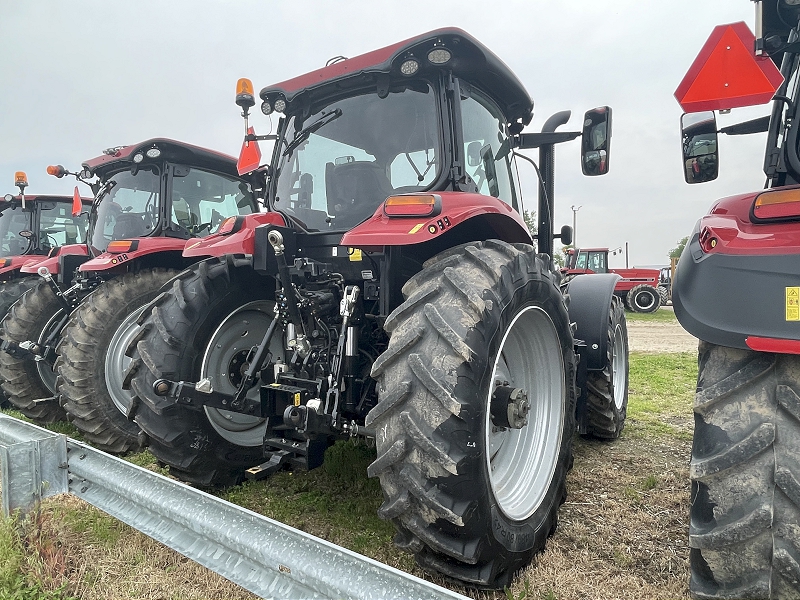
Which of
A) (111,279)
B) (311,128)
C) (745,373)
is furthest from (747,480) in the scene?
(111,279)

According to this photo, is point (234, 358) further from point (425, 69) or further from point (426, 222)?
point (425, 69)

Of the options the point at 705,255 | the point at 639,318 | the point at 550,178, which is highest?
the point at 550,178

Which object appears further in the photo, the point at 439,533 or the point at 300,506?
the point at 300,506

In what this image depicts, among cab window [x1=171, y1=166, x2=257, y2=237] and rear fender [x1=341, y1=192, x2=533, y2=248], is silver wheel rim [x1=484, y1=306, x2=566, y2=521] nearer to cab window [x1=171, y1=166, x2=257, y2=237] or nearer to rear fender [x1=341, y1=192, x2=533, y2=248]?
rear fender [x1=341, y1=192, x2=533, y2=248]

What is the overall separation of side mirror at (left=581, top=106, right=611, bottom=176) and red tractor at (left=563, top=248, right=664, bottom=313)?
17436mm

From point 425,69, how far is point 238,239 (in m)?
1.30

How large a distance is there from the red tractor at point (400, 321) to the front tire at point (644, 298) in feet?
62.0

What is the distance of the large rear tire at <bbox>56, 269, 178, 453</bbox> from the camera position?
4.09m

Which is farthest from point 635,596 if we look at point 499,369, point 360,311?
point 360,311

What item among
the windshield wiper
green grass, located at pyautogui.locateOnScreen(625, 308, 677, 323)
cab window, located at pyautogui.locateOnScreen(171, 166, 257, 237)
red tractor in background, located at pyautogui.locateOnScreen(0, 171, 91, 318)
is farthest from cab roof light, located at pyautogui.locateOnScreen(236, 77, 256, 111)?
green grass, located at pyautogui.locateOnScreen(625, 308, 677, 323)

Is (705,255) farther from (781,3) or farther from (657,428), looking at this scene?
(657,428)

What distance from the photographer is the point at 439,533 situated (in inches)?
74.4

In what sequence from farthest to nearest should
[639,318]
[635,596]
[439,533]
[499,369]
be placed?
1. [639,318]
2. [499,369]
3. [635,596]
4. [439,533]

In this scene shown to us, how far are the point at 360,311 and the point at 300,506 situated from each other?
129 centimetres
